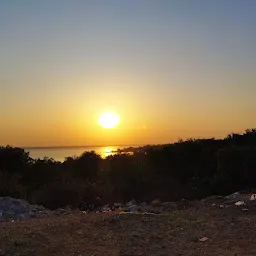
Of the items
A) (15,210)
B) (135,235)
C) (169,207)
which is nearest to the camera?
(135,235)

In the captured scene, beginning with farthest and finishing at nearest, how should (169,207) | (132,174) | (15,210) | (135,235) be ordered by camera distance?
(132,174), (169,207), (15,210), (135,235)

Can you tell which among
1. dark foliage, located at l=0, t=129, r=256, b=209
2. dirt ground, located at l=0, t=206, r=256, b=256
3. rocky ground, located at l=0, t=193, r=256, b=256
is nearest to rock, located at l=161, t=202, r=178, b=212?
rocky ground, located at l=0, t=193, r=256, b=256

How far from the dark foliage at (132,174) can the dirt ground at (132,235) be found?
5211mm

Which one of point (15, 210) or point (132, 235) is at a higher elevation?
point (15, 210)

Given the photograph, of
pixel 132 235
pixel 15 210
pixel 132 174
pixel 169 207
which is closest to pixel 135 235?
pixel 132 235

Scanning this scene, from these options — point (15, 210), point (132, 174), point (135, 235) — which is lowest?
point (135, 235)

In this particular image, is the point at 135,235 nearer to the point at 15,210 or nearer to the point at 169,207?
the point at 169,207

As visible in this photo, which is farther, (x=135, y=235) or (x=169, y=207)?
(x=169, y=207)

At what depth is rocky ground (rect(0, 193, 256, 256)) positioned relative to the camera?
739 cm

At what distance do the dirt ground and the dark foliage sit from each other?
5211 millimetres

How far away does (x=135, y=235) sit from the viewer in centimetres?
813

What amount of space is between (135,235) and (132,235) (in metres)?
0.05

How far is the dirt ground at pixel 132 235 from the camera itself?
738 cm

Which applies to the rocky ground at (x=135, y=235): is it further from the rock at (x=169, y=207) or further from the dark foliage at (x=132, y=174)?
the dark foliage at (x=132, y=174)
